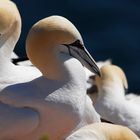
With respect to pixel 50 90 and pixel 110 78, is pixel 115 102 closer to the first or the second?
pixel 110 78

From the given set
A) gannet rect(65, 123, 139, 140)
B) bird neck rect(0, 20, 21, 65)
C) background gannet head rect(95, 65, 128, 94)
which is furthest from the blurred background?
gannet rect(65, 123, 139, 140)

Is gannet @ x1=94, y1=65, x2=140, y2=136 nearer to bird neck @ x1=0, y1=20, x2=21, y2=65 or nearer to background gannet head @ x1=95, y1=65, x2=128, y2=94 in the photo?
background gannet head @ x1=95, y1=65, x2=128, y2=94

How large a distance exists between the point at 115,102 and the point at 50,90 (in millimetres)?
1946

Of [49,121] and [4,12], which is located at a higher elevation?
[4,12]

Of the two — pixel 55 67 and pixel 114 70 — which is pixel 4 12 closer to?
pixel 55 67

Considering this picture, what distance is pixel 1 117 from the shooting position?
4.68m

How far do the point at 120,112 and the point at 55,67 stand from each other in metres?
1.78

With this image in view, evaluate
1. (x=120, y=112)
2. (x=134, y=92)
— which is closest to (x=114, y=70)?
(x=120, y=112)

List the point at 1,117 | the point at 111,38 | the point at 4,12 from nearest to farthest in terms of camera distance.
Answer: the point at 1,117 < the point at 4,12 < the point at 111,38

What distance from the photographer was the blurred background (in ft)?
29.2

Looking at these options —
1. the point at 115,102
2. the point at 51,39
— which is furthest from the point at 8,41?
the point at 115,102

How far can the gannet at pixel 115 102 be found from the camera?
6.35 metres

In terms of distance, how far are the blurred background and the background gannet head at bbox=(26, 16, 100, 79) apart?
153 inches

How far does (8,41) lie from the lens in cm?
542
